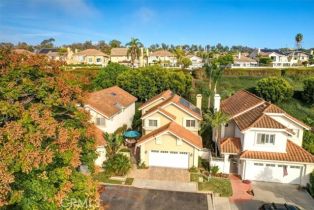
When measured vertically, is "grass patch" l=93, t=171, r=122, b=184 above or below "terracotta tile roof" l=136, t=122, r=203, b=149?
below

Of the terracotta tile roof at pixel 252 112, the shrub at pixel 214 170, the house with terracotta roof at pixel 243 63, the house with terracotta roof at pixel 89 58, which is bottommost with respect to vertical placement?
the shrub at pixel 214 170

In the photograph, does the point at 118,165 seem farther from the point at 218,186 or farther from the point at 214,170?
the point at 218,186

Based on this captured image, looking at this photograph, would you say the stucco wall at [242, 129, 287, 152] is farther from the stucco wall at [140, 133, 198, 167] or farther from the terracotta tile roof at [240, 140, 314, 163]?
the stucco wall at [140, 133, 198, 167]

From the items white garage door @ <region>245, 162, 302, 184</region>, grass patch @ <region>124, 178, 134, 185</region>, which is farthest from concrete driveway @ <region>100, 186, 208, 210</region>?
white garage door @ <region>245, 162, 302, 184</region>

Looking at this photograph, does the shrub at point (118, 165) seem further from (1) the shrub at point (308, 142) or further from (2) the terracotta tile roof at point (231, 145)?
(1) the shrub at point (308, 142)

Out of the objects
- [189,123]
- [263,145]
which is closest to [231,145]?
[263,145]

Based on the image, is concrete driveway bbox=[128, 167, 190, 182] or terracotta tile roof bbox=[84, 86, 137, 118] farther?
terracotta tile roof bbox=[84, 86, 137, 118]

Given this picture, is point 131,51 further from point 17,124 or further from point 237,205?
point 17,124

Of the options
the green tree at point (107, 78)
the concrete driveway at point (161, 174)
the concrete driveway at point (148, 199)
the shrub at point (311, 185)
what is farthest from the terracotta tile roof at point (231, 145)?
the green tree at point (107, 78)
